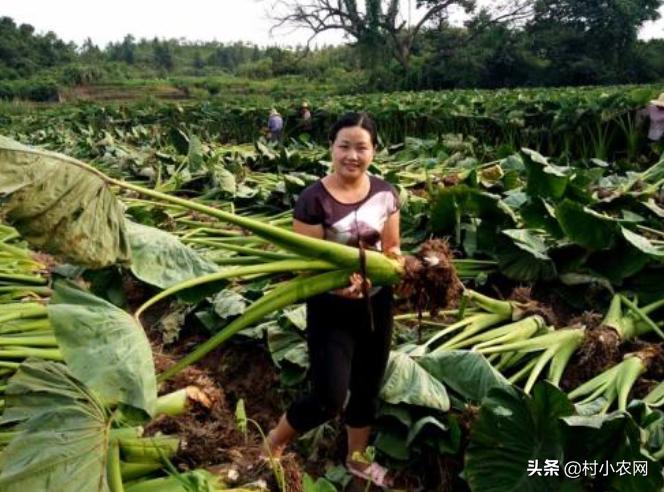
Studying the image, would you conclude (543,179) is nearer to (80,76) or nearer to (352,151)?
(352,151)

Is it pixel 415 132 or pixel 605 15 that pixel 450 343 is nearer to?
pixel 415 132

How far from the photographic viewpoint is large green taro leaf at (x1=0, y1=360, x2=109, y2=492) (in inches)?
63.2

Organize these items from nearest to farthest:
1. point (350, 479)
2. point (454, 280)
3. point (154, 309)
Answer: point (454, 280)
point (350, 479)
point (154, 309)

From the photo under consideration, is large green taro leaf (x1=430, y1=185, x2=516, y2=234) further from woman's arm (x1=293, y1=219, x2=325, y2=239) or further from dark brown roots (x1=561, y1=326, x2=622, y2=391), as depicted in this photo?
woman's arm (x1=293, y1=219, x2=325, y2=239)

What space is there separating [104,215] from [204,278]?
1.05 ft

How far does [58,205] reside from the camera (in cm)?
165

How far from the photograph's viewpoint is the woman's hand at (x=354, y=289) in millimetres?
2029

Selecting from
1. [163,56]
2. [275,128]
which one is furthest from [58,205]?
[163,56]

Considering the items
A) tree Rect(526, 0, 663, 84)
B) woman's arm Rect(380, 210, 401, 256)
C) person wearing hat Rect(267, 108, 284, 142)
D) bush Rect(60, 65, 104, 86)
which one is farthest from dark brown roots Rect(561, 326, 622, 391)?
bush Rect(60, 65, 104, 86)

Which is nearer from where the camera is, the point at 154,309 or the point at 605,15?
the point at 154,309

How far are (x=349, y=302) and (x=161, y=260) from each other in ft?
2.04

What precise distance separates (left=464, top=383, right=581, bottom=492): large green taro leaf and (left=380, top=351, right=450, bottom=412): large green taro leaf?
0.26 m

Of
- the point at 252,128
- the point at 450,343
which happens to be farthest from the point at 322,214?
the point at 252,128

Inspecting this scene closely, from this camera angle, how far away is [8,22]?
6309cm
